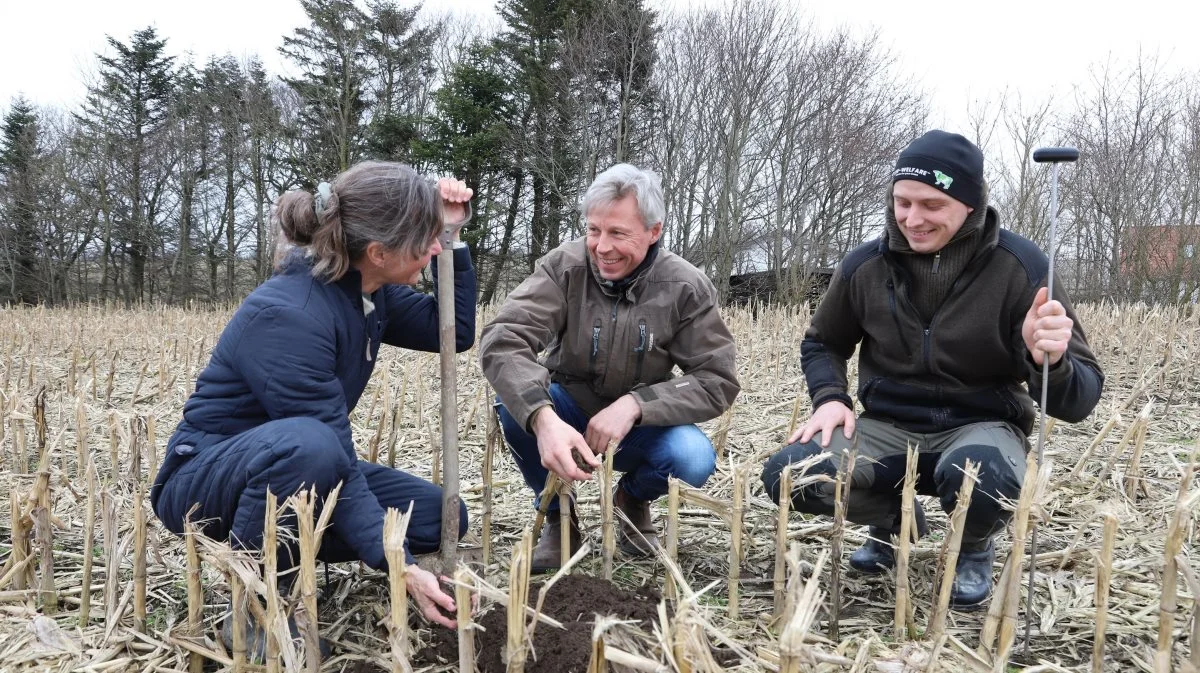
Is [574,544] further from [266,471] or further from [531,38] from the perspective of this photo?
[531,38]

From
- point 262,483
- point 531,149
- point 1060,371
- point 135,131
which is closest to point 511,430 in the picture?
point 262,483

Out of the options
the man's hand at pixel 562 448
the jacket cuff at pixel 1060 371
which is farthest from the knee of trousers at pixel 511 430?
the jacket cuff at pixel 1060 371

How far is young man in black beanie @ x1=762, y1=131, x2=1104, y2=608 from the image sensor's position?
226cm

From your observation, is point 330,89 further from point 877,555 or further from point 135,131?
point 877,555

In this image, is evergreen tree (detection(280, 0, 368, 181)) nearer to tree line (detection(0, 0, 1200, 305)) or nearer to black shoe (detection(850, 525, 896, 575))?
tree line (detection(0, 0, 1200, 305))

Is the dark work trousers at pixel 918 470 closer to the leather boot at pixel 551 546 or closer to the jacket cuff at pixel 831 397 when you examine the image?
the jacket cuff at pixel 831 397

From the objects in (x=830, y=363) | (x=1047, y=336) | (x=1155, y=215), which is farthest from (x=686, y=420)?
(x=1155, y=215)

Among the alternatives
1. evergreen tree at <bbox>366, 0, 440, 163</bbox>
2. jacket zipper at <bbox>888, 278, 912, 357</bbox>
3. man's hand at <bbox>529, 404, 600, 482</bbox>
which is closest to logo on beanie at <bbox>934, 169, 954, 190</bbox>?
jacket zipper at <bbox>888, 278, 912, 357</bbox>

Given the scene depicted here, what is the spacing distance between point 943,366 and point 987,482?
44cm

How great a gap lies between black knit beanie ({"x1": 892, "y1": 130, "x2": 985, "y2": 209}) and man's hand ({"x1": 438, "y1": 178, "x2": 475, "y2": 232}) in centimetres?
137

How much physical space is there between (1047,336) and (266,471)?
209 centimetres

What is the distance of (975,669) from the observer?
5.27 ft

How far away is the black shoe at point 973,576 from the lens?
2.27 meters

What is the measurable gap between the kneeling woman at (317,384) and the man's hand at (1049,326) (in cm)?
171
